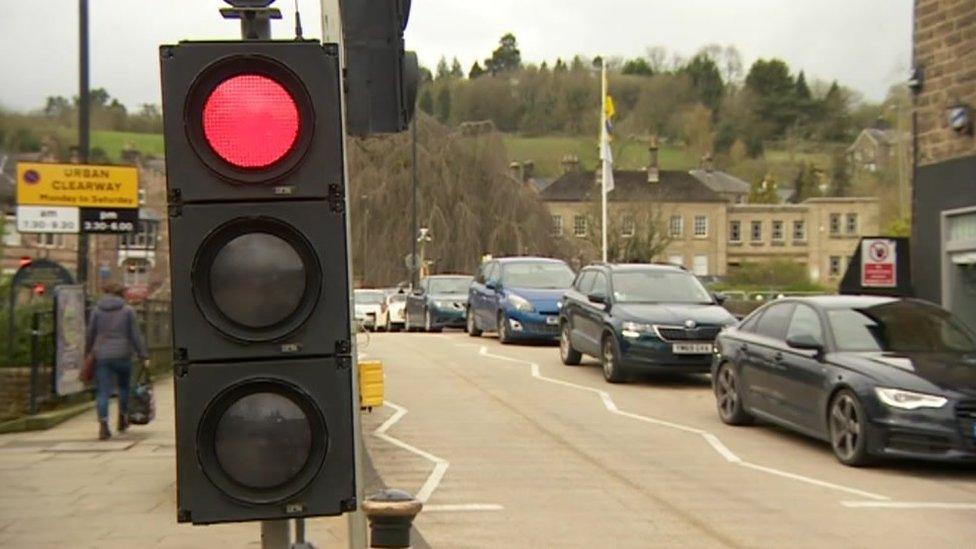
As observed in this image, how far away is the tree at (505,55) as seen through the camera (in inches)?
6280

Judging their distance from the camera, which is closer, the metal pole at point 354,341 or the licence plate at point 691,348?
the metal pole at point 354,341

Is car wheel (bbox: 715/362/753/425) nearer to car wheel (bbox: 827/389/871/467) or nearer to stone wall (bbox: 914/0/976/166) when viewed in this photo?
car wheel (bbox: 827/389/871/467)

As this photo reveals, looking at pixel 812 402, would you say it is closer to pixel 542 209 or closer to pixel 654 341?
pixel 654 341

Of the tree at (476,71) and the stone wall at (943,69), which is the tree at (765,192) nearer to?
the tree at (476,71)

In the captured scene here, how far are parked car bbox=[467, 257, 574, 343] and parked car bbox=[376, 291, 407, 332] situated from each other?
12.4 meters

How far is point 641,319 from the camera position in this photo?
17516 millimetres

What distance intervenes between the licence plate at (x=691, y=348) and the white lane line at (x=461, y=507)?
8.26 meters

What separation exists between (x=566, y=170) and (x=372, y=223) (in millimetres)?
51360

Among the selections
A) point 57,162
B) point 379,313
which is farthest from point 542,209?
point 57,162

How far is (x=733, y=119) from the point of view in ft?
417

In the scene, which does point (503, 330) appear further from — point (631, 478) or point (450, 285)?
point (631, 478)

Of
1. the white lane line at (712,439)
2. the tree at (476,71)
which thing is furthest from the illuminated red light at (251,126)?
the tree at (476,71)

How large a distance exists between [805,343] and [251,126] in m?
9.23

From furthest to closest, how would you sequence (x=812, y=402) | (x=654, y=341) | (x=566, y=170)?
1. (x=566, y=170)
2. (x=654, y=341)
3. (x=812, y=402)
